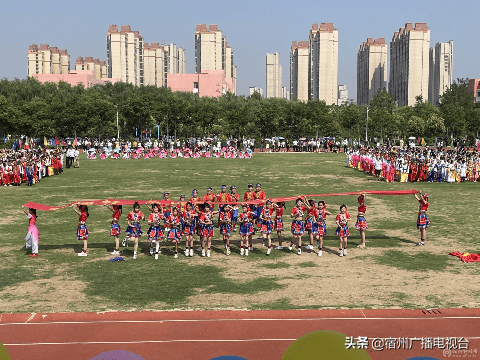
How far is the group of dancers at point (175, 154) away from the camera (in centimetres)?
5253

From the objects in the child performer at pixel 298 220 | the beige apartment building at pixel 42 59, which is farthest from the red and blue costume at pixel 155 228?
the beige apartment building at pixel 42 59

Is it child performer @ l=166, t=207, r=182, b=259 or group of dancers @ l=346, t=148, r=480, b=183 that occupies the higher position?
Result: group of dancers @ l=346, t=148, r=480, b=183

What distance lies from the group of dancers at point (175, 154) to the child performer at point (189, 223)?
124ft

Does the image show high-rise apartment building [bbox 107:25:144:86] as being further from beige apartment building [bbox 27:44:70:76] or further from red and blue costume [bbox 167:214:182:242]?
red and blue costume [bbox 167:214:182:242]

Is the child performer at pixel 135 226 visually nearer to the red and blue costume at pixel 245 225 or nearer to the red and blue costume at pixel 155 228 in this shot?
the red and blue costume at pixel 155 228

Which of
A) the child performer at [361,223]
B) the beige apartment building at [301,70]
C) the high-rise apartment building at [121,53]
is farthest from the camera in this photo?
the beige apartment building at [301,70]

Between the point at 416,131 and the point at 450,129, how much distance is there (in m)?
4.62

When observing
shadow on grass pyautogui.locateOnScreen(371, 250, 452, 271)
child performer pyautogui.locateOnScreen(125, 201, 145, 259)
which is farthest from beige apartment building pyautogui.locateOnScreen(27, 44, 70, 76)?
shadow on grass pyautogui.locateOnScreen(371, 250, 452, 271)

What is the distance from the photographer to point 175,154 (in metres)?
54.4

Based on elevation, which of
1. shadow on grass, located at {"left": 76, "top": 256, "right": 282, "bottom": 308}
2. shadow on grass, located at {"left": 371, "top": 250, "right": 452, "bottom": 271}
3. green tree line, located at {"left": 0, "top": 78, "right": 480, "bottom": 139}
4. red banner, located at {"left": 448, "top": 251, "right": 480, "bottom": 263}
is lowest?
shadow on grass, located at {"left": 76, "top": 256, "right": 282, "bottom": 308}

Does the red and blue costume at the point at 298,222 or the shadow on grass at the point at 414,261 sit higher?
the red and blue costume at the point at 298,222

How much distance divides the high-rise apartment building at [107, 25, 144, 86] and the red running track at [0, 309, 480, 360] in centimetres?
13749

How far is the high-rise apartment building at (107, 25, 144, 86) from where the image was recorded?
474ft

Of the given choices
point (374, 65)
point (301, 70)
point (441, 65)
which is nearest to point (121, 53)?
point (301, 70)
